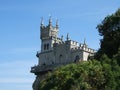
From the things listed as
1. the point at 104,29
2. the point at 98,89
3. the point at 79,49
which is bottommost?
the point at 98,89

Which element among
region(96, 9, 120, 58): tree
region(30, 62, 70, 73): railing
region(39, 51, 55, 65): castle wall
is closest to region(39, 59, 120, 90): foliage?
region(96, 9, 120, 58): tree

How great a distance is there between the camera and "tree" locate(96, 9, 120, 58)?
53.0 meters

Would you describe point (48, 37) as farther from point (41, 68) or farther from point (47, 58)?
point (41, 68)

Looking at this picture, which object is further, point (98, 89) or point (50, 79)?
point (50, 79)

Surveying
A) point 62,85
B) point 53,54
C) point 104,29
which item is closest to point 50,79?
point 62,85

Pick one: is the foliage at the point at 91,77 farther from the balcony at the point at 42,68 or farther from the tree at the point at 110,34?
the balcony at the point at 42,68

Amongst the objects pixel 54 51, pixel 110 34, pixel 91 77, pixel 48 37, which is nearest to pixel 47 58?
pixel 54 51

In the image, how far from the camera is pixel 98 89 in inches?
1661

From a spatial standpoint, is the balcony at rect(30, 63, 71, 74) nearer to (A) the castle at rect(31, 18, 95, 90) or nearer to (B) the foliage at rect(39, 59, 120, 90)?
(A) the castle at rect(31, 18, 95, 90)

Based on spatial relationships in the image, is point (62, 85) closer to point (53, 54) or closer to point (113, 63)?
point (113, 63)

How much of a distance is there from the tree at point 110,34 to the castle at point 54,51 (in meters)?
36.3

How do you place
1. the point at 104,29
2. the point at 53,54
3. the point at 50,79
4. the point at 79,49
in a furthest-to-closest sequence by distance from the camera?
the point at 53,54 → the point at 79,49 → the point at 104,29 → the point at 50,79

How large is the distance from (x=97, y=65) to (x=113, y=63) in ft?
4.85

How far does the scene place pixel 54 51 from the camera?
101875 mm
